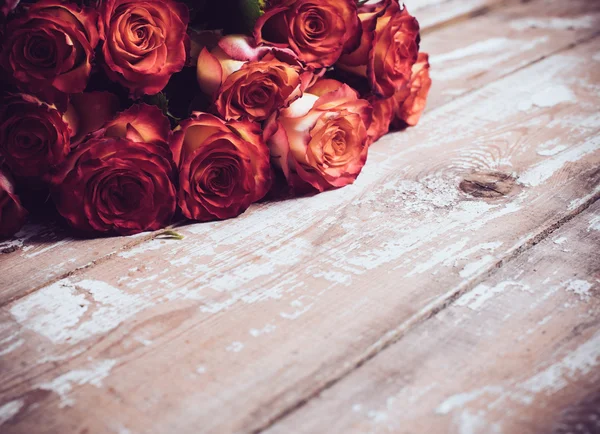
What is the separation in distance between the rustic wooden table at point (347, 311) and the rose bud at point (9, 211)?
0.8 inches

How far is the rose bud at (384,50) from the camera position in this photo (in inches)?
37.2

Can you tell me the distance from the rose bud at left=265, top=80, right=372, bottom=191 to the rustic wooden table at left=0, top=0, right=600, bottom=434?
0.03m

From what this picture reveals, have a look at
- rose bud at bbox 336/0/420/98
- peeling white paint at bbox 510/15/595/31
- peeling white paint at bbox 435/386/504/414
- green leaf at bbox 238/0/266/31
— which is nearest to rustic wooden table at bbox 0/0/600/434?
peeling white paint at bbox 435/386/504/414

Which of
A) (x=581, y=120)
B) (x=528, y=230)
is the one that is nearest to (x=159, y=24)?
(x=528, y=230)

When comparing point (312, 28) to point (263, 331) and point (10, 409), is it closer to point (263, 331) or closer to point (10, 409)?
point (263, 331)

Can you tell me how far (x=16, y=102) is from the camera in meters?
0.79

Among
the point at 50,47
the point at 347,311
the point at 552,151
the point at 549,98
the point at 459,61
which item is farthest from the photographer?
the point at 459,61

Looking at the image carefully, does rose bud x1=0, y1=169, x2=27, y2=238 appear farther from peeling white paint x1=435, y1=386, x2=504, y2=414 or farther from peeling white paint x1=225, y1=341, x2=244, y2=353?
peeling white paint x1=435, y1=386, x2=504, y2=414

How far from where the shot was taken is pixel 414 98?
1.06 meters

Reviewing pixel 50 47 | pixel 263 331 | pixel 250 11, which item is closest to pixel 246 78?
pixel 250 11

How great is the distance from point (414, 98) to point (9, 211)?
0.59m

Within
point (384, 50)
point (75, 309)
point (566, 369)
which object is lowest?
point (566, 369)

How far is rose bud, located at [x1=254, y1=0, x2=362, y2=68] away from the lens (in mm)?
868

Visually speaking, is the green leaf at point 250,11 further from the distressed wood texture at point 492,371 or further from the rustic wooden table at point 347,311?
the distressed wood texture at point 492,371
